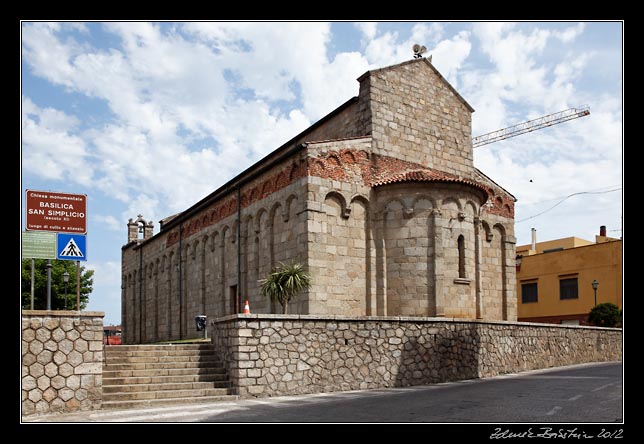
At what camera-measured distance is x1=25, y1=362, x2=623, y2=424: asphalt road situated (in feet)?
37.1

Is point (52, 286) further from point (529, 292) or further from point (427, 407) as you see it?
point (427, 407)

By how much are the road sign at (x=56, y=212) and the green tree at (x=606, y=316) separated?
33475 millimetres

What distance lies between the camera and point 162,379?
15609mm

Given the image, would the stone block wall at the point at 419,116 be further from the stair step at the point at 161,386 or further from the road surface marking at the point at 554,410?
the road surface marking at the point at 554,410

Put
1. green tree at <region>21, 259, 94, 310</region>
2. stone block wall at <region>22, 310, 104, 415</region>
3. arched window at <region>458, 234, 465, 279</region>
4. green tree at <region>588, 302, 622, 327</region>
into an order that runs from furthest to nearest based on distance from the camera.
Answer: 1. green tree at <region>21, 259, 94, 310</region>
2. green tree at <region>588, 302, 622, 327</region>
3. arched window at <region>458, 234, 465, 279</region>
4. stone block wall at <region>22, 310, 104, 415</region>

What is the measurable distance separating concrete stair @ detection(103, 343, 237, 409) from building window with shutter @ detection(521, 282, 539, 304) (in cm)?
3808

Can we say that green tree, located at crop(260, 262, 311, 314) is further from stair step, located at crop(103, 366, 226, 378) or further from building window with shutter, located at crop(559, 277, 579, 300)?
building window with shutter, located at crop(559, 277, 579, 300)

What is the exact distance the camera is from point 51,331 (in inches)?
519

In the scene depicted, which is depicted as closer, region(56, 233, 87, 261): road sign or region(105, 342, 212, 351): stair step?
region(56, 233, 87, 261): road sign

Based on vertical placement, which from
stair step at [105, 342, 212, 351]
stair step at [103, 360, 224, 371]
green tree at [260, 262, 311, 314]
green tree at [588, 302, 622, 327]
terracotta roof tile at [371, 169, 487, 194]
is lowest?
green tree at [588, 302, 622, 327]

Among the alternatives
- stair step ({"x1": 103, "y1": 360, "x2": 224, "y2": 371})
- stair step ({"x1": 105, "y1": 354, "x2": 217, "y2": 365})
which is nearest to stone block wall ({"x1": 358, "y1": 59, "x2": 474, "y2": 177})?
stair step ({"x1": 105, "y1": 354, "x2": 217, "y2": 365})

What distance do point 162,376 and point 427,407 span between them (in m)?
6.91

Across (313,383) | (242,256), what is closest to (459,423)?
(313,383)

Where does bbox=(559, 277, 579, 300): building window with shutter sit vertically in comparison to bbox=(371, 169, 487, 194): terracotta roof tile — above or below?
below
